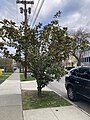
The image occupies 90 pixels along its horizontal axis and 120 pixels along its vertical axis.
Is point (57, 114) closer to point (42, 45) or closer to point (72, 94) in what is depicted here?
point (72, 94)

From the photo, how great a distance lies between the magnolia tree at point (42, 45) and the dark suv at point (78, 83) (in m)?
0.60

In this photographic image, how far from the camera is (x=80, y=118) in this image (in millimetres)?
6855

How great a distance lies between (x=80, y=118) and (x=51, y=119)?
0.87 m

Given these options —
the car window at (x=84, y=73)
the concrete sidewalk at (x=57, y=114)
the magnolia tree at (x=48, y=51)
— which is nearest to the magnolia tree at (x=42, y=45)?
the magnolia tree at (x=48, y=51)

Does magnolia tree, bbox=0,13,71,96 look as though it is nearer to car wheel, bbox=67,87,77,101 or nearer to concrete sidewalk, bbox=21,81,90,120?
car wheel, bbox=67,87,77,101

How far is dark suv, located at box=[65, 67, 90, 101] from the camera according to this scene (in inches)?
339

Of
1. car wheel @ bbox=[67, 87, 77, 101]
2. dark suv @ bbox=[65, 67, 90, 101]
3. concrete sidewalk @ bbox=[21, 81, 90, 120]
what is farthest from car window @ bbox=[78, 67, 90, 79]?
concrete sidewalk @ bbox=[21, 81, 90, 120]

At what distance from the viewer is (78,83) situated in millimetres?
9320

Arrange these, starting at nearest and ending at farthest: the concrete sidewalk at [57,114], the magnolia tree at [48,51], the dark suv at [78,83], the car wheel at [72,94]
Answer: the concrete sidewalk at [57,114] < the dark suv at [78,83] < the car wheel at [72,94] < the magnolia tree at [48,51]

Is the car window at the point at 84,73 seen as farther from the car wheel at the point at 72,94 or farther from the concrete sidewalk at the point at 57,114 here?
the concrete sidewalk at the point at 57,114

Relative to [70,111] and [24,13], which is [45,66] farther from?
[24,13]

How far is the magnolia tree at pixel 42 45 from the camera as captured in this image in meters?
10.5

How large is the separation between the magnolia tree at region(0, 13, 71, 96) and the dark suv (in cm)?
60

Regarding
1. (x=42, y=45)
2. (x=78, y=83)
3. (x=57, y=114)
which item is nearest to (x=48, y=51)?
(x=42, y=45)
